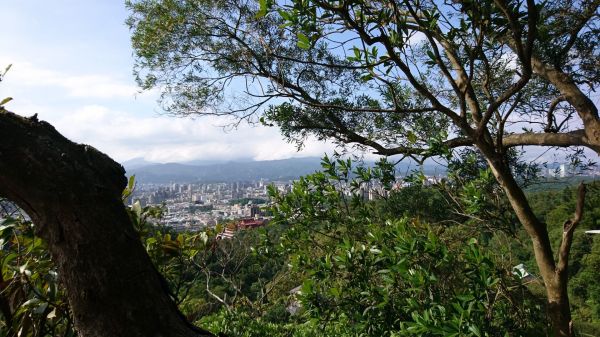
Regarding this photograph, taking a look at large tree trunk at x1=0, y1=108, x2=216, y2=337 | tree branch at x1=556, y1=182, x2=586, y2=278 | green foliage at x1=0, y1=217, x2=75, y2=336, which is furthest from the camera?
tree branch at x1=556, y1=182, x2=586, y2=278

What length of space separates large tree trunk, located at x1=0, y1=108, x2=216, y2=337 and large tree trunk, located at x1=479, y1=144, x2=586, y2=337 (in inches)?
80.5

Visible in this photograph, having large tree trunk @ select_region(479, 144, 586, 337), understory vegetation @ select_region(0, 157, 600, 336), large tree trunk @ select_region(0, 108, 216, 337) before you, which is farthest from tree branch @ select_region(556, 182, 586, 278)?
large tree trunk @ select_region(0, 108, 216, 337)

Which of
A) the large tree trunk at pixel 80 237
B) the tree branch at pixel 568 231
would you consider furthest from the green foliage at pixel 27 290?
the tree branch at pixel 568 231

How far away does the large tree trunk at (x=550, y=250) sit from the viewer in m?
2.12

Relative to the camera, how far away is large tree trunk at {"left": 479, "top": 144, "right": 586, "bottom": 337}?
212cm

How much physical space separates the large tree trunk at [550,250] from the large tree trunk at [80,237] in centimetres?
205

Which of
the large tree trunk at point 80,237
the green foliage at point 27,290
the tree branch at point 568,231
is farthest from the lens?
the tree branch at point 568,231

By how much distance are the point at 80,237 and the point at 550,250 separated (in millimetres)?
2705

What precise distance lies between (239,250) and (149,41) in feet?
9.40

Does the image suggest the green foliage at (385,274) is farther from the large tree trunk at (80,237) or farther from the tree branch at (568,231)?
the large tree trunk at (80,237)

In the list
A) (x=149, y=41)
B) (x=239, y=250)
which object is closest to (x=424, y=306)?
(x=239, y=250)

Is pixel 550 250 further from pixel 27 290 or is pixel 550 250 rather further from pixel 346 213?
pixel 27 290

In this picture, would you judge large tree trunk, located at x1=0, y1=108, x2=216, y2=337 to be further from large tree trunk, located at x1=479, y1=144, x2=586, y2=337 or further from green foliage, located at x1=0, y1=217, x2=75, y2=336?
large tree trunk, located at x1=479, y1=144, x2=586, y2=337

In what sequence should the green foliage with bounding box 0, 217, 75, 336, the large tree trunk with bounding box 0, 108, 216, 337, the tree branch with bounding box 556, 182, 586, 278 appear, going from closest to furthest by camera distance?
the large tree trunk with bounding box 0, 108, 216, 337
the green foliage with bounding box 0, 217, 75, 336
the tree branch with bounding box 556, 182, 586, 278
